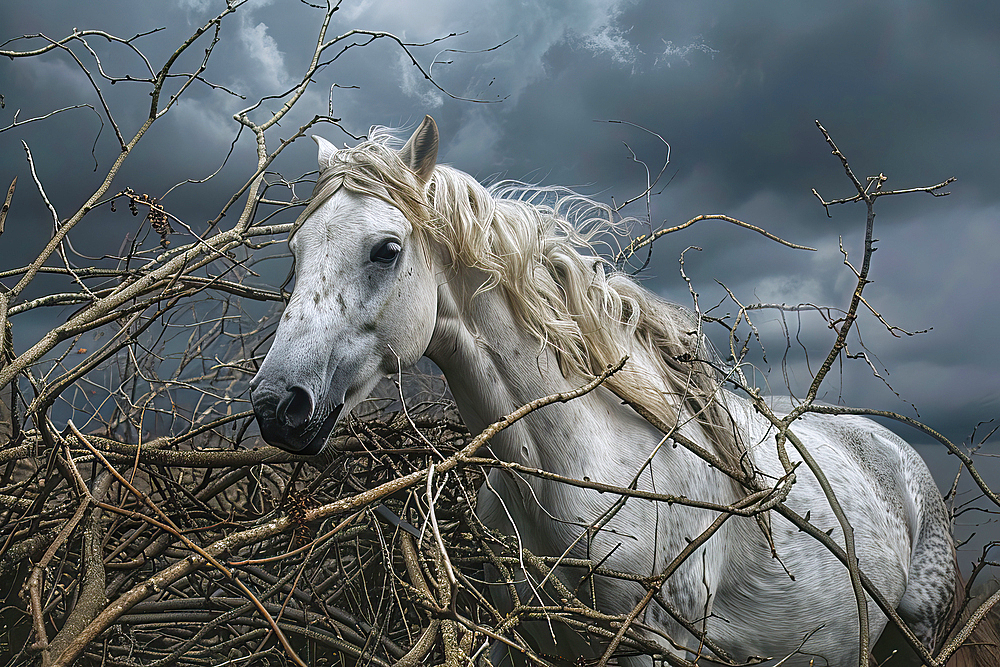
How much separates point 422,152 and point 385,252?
14.6 inches

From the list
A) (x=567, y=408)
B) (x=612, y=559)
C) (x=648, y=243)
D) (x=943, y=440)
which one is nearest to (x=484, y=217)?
(x=567, y=408)

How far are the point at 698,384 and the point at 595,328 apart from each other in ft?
1.50

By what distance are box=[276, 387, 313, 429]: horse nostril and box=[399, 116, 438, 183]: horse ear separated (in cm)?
74

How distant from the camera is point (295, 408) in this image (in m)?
1.49

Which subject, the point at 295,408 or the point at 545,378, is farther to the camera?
the point at 545,378

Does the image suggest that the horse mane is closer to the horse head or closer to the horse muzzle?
the horse head

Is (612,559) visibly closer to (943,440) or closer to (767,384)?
(767,384)

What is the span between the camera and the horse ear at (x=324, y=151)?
200 centimetres

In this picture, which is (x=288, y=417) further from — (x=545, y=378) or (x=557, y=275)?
(x=557, y=275)

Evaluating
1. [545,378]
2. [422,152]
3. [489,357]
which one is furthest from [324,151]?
[545,378]

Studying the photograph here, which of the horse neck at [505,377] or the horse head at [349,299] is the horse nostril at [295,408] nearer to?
the horse head at [349,299]

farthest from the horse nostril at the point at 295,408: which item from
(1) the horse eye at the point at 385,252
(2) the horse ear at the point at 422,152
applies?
(2) the horse ear at the point at 422,152

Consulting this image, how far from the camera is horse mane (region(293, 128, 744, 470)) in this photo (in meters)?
1.79

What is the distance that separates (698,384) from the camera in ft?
6.97
